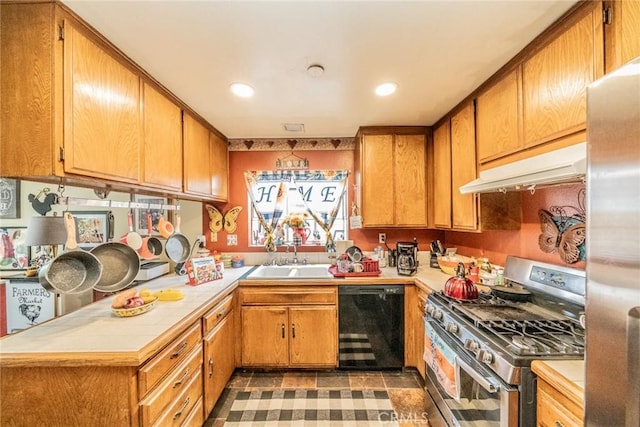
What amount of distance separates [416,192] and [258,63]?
187 cm

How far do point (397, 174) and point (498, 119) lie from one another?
1.06 metres

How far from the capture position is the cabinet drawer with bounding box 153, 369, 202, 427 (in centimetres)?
126

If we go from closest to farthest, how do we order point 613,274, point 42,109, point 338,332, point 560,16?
point 613,274
point 42,109
point 560,16
point 338,332

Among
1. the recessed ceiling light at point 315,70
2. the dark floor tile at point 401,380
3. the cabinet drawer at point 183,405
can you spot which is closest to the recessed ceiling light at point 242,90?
the recessed ceiling light at point 315,70

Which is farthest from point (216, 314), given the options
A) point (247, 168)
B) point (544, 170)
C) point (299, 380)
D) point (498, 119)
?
point (498, 119)

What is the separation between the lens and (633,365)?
0.48 metres

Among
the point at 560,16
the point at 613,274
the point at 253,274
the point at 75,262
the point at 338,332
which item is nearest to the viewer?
the point at 613,274

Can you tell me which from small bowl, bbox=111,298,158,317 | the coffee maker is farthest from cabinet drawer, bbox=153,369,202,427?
the coffee maker

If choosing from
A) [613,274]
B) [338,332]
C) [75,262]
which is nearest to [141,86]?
[75,262]

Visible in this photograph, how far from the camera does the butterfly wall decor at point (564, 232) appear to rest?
143cm

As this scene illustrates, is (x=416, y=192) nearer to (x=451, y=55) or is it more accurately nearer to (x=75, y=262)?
(x=451, y=55)

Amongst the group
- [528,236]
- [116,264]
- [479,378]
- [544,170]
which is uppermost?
[544,170]

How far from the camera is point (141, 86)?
5.18 ft

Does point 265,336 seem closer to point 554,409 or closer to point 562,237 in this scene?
point 554,409
